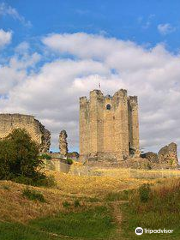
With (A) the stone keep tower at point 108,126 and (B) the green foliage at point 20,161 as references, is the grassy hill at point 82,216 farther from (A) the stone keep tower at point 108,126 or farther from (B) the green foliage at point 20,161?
(A) the stone keep tower at point 108,126

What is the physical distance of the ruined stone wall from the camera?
44719 mm

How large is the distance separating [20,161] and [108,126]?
37.3m

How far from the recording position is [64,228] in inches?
501

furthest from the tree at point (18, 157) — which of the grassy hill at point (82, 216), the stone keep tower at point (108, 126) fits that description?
the stone keep tower at point (108, 126)

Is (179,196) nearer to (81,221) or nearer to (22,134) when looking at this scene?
(81,221)

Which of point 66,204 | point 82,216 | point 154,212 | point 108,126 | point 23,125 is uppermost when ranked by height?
point 108,126

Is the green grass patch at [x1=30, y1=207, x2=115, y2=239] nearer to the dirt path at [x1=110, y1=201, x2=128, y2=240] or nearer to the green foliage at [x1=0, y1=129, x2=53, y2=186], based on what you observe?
the dirt path at [x1=110, y1=201, x2=128, y2=240]

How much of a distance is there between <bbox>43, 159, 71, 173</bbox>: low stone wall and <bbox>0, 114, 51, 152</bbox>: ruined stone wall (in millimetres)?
4577

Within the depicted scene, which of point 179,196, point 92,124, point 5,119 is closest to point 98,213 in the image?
point 179,196

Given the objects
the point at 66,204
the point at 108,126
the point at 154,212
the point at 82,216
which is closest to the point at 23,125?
the point at 108,126

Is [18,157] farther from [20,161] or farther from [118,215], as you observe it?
[118,215]

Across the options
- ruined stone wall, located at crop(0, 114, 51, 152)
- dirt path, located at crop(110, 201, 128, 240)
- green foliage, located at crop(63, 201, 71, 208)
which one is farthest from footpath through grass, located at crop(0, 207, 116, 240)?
ruined stone wall, located at crop(0, 114, 51, 152)

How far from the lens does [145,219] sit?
45.1 ft

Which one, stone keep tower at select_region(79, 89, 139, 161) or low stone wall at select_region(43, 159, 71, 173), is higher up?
stone keep tower at select_region(79, 89, 139, 161)
